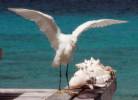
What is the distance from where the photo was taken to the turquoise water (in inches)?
673

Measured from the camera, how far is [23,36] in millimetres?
33531

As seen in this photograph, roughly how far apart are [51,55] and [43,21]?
15362 mm

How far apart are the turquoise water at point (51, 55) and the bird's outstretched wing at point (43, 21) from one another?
6237 millimetres

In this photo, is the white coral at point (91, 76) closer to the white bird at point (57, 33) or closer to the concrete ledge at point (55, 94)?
the concrete ledge at point (55, 94)

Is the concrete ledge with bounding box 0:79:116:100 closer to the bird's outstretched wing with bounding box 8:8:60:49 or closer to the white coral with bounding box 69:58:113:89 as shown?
the white coral with bounding box 69:58:113:89

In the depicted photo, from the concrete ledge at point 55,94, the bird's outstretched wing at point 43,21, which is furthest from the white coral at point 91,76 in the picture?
the bird's outstretched wing at point 43,21

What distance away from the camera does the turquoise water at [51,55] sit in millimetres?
17102

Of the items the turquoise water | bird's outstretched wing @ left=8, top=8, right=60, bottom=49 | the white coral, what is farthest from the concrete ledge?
the turquoise water

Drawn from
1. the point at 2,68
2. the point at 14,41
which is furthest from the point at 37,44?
the point at 2,68

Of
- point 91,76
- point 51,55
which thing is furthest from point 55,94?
point 51,55

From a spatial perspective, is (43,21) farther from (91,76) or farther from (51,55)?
(51,55)

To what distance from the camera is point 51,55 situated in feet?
78.3

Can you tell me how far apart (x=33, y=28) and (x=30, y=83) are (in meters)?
21.9

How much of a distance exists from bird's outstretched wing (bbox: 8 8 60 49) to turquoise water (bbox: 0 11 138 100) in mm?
6237
